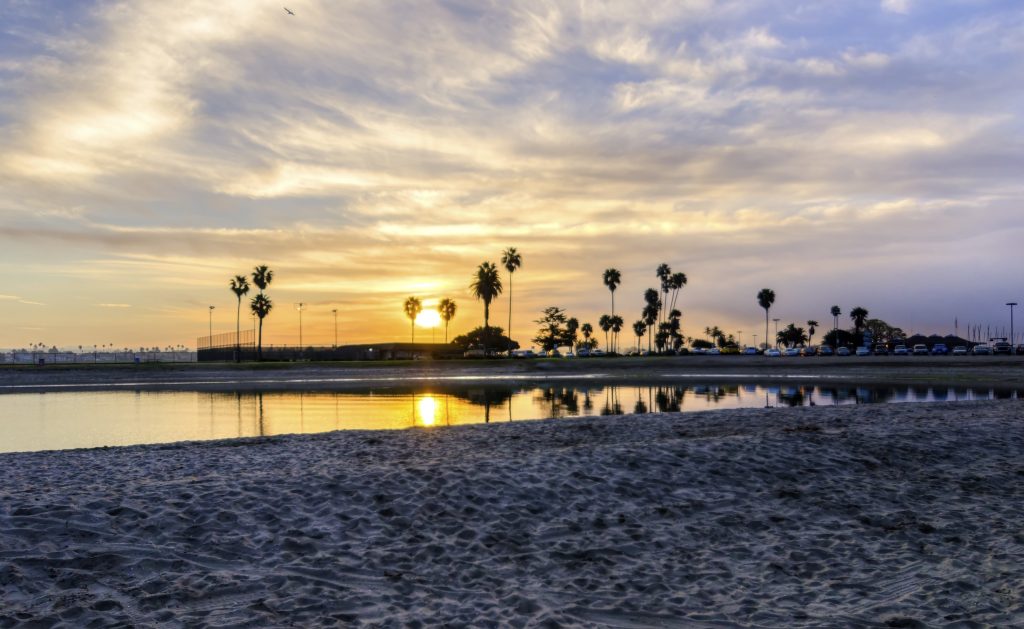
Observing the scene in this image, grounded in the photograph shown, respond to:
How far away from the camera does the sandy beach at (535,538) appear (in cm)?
752

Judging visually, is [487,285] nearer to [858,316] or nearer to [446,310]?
[446,310]

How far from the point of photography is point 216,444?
19.1 m

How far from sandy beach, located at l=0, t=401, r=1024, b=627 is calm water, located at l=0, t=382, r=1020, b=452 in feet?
35.3

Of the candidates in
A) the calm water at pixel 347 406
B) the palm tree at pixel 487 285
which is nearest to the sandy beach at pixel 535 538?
the calm water at pixel 347 406

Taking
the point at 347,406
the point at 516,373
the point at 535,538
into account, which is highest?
the point at 516,373

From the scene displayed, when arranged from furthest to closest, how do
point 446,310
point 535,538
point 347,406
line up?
point 446,310 < point 347,406 < point 535,538

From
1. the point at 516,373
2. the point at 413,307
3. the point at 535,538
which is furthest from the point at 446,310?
the point at 535,538

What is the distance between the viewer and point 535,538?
393 inches

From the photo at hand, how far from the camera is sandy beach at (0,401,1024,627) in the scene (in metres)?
7.52

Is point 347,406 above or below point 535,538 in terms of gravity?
below

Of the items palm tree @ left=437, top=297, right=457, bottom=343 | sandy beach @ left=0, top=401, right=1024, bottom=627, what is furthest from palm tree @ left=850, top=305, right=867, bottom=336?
sandy beach @ left=0, top=401, right=1024, bottom=627

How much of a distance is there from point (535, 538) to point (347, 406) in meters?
29.1

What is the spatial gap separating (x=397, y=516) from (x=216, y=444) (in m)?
10.6

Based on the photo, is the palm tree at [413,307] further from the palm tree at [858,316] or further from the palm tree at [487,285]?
the palm tree at [858,316]
